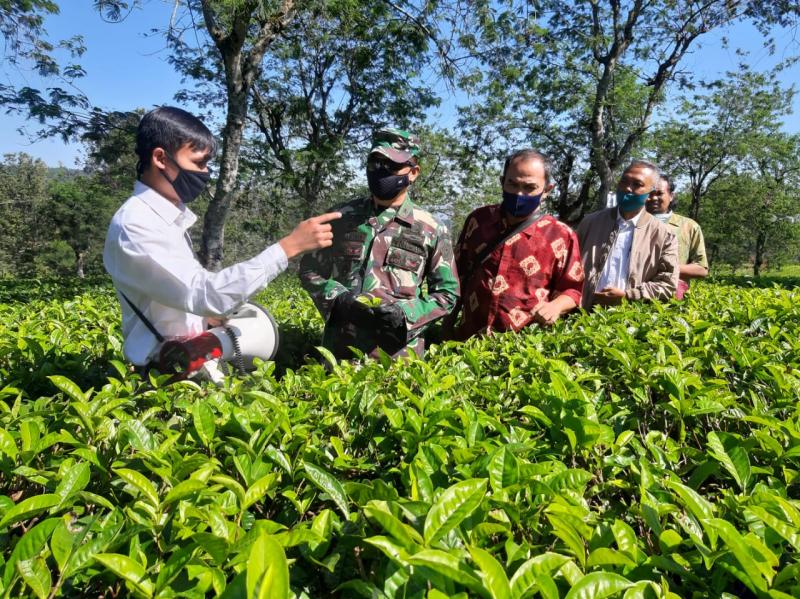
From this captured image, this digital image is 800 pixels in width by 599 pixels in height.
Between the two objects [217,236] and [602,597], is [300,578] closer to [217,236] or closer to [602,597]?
[602,597]

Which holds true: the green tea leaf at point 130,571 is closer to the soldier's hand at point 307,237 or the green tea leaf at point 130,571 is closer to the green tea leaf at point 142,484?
the green tea leaf at point 142,484

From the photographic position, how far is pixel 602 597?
85 cm

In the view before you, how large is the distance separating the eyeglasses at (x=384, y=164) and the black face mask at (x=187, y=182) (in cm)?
105

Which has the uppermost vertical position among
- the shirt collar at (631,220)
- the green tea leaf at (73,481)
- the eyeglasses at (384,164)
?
the eyeglasses at (384,164)

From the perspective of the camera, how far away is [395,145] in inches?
123

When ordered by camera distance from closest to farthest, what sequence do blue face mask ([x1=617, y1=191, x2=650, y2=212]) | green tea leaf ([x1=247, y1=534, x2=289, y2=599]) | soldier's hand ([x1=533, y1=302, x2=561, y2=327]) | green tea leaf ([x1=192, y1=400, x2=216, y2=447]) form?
green tea leaf ([x1=247, y1=534, x2=289, y2=599])
green tea leaf ([x1=192, y1=400, x2=216, y2=447])
soldier's hand ([x1=533, y1=302, x2=561, y2=327])
blue face mask ([x1=617, y1=191, x2=650, y2=212])

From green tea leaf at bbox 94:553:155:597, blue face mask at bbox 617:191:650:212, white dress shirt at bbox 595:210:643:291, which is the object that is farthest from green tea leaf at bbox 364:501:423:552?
blue face mask at bbox 617:191:650:212

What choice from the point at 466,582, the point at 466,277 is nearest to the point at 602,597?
the point at 466,582

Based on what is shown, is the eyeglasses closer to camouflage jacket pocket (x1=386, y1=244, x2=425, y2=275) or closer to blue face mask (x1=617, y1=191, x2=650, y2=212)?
camouflage jacket pocket (x1=386, y1=244, x2=425, y2=275)

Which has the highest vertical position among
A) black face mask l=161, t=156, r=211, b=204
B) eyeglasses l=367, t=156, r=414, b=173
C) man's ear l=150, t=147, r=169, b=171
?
eyeglasses l=367, t=156, r=414, b=173

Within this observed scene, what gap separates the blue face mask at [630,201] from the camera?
159 inches

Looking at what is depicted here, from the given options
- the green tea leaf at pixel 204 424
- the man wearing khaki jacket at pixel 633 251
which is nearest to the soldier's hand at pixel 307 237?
the green tea leaf at pixel 204 424

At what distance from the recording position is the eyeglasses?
3.06m

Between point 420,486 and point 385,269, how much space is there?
2.09 metres
